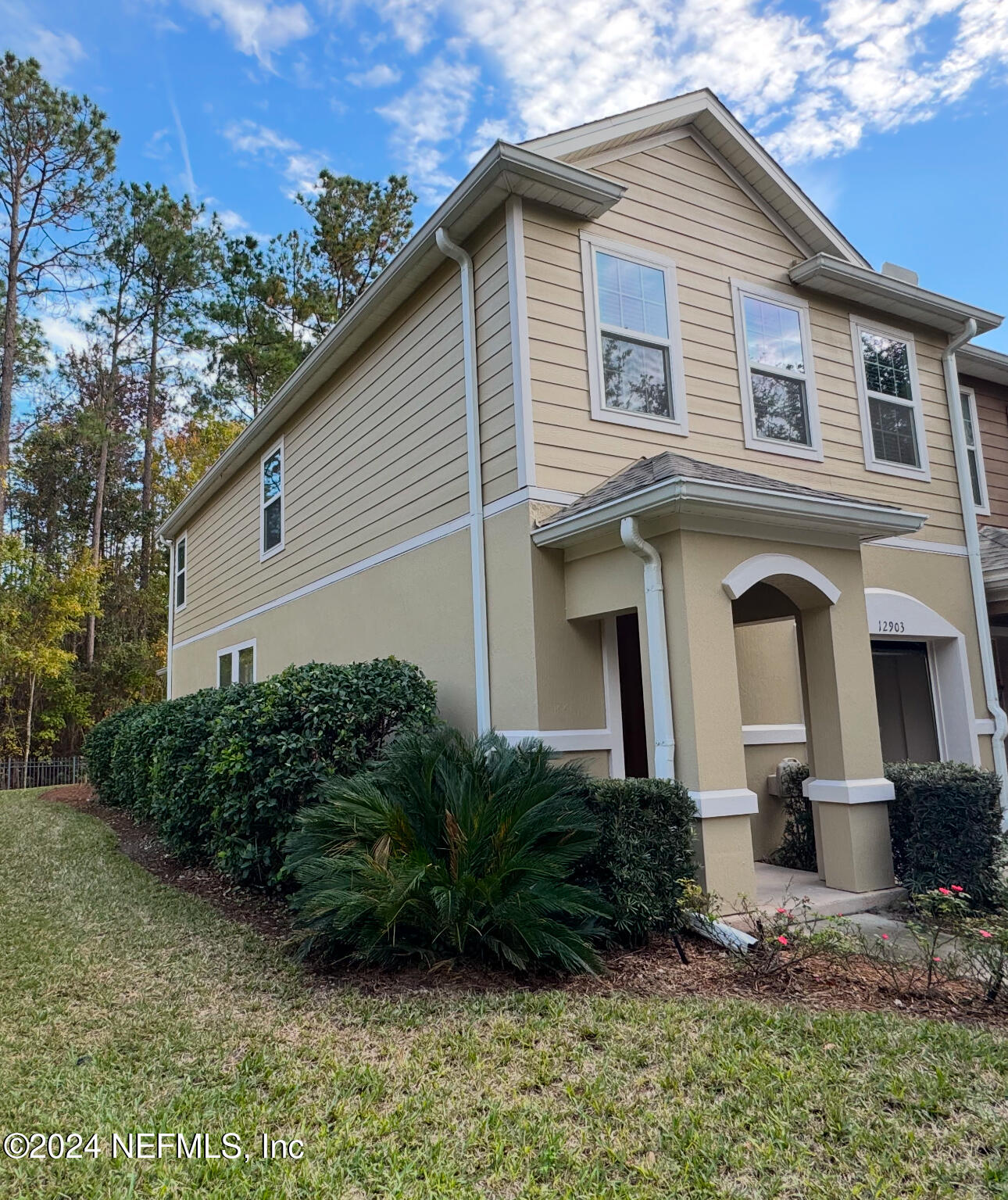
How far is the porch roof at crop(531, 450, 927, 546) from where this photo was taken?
5234 mm

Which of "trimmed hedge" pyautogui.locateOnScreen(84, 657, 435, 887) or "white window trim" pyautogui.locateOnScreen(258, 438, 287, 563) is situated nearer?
"trimmed hedge" pyautogui.locateOnScreen(84, 657, 435, 887)

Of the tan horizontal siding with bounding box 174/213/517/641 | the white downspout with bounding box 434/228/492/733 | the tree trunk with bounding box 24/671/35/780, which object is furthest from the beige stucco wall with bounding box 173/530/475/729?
the tree trunk with bounding box 24/671/35/780

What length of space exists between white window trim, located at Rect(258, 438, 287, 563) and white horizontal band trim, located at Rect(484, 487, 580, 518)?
5.43 meters

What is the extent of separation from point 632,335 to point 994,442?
605cm

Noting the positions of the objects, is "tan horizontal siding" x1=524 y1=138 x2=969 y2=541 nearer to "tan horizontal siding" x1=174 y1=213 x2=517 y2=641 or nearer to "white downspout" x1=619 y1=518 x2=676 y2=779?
"tan horizontal siding" x1=174 y1=213 x2=517 y2=641

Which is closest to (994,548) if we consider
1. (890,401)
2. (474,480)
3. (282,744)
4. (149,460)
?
(890,401)

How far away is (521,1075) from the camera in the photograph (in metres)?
Answer: 3.12

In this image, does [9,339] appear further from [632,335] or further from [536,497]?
[536,497]

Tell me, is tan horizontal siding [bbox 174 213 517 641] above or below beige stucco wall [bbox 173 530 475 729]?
above

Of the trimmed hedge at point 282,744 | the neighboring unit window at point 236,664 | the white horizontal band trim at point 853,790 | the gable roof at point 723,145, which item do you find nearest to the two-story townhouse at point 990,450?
the gable roof at point 723,145

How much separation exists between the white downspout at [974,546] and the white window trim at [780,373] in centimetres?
214

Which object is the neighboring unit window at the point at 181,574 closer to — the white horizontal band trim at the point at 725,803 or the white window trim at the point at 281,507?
the white window trim at the point at 281,507

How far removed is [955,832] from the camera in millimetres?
5645

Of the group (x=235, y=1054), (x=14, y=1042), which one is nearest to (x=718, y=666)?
(x=235, y=1054)
